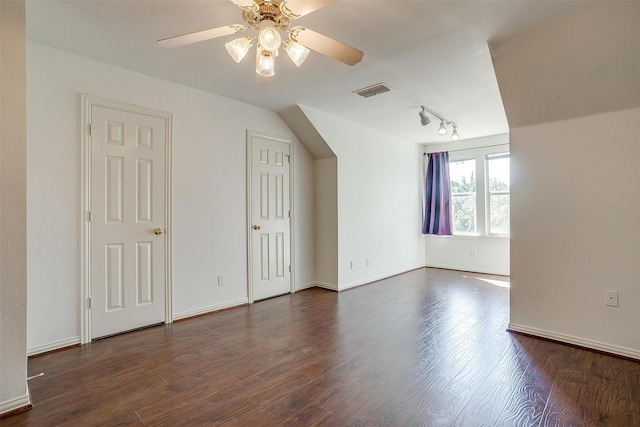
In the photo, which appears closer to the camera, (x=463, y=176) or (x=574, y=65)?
(x=574, y=65)

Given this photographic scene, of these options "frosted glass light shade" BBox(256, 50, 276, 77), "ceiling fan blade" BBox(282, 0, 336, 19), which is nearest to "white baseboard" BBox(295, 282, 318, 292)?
"frosted glass light shade" BBox(256, 50, 276, 77)

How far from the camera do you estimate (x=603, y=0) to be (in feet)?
6.43

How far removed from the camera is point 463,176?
5.97m

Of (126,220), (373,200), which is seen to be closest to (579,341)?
(373,200)

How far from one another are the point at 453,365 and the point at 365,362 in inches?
25.4

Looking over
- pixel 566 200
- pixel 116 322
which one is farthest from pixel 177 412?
pixel 566 200

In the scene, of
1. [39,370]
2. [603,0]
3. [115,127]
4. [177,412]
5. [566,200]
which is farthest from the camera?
[115,127]

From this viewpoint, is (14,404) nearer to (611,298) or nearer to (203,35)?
(203,35)

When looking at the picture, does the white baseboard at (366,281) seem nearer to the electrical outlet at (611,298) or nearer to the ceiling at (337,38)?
the ceiling at (337,38)

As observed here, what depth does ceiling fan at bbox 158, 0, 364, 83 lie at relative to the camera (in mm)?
1577

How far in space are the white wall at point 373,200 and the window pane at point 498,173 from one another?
130 centimetres

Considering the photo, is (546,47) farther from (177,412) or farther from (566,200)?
(177,412)

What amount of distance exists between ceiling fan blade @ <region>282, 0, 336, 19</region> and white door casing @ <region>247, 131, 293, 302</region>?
7.96 feet

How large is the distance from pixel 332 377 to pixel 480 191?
4797 mm
